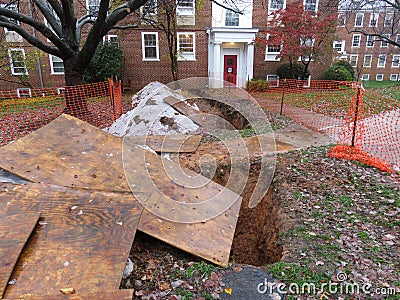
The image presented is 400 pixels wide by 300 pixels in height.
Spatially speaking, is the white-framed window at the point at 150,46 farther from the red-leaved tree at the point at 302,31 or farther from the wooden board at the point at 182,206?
the wooden board at the point at 182,206

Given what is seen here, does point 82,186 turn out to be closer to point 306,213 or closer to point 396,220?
point 306,213

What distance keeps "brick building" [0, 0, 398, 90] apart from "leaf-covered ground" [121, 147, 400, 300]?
45.2 feet

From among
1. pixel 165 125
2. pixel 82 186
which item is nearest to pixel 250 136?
pixel 165 125

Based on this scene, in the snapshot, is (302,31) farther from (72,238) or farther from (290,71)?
(72,238)

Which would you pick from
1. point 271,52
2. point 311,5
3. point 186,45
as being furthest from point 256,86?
point 311,5

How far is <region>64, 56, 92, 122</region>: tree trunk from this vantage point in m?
8.18

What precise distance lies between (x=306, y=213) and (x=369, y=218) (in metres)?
0.84

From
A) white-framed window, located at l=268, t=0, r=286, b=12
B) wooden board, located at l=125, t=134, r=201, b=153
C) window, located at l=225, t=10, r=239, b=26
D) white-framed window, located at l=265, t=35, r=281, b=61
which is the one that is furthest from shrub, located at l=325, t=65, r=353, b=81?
wooden board, located at l=125, t=134, r=201, b=153

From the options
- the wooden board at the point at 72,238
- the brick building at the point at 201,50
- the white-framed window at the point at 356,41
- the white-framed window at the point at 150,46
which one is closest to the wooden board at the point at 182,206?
the wooden board at the point at 72,238

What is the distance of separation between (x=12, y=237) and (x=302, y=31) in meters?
15.7

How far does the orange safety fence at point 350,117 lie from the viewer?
18.5 feet

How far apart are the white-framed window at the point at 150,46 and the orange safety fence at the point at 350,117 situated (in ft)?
23.2

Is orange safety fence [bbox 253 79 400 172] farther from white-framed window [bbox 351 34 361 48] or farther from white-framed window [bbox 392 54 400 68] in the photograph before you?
white-framed window [bbox 392 54 400 68]

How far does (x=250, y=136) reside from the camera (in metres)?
6.94
